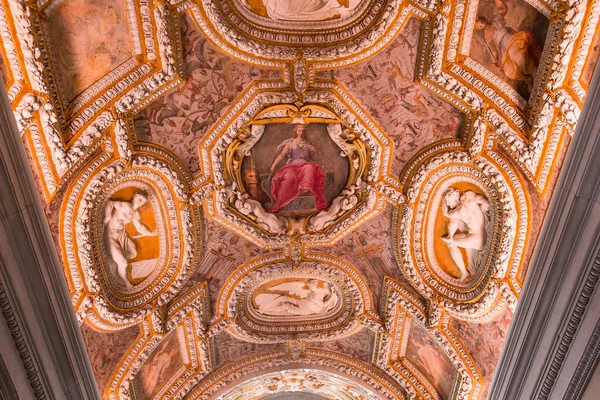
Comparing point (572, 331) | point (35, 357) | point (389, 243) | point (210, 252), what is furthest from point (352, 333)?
point (35, 357)

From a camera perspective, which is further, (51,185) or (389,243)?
(389,243)

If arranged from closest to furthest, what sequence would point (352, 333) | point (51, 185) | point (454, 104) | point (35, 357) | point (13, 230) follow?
point (13, 230) → point (35, 357) → point (51, 185) → point (454, 104) → point (352, 333)

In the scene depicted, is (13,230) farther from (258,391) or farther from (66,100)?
(258,391)

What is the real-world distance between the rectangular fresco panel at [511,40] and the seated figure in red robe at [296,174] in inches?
118

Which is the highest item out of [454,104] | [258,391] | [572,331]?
[454,104]

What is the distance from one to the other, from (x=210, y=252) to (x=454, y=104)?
15.9 ft

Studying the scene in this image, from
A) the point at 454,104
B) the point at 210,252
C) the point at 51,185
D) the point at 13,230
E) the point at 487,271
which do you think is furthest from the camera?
the point at 210,252

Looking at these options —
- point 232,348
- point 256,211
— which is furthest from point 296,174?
point 232,348

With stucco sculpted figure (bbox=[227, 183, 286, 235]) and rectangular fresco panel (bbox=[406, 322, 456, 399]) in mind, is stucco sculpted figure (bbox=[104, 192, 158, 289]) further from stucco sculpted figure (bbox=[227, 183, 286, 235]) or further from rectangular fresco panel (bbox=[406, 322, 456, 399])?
rectangular fresco panel (bbox=[406, 322, 456, 399])

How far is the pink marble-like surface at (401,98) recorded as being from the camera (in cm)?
803

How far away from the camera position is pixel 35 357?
6477 mm

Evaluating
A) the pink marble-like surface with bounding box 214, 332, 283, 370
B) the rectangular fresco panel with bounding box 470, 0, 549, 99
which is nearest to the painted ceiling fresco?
the rectangular fresco panel with bounding box 470, 0, 549, 99

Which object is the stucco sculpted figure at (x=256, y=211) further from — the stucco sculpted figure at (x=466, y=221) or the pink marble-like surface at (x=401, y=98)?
the stucco sculpted figure at (x=466, y=221)

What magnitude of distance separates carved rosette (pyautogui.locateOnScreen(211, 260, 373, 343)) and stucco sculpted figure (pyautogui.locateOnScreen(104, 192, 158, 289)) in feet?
7.64
